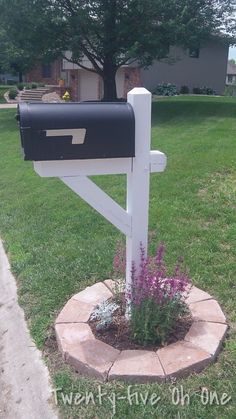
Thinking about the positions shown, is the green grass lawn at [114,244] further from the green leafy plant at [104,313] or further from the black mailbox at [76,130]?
the black mailbox at [76,130]

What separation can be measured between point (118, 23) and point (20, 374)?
13728 millimetres

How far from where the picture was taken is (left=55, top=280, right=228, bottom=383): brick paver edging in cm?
254

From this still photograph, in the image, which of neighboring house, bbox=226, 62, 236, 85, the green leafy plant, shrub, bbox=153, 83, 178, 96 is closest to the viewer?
the green leafy plant

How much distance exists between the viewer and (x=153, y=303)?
2.74m

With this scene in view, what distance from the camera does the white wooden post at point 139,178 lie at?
258 cm

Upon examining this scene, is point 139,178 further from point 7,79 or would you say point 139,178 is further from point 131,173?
point 7,79

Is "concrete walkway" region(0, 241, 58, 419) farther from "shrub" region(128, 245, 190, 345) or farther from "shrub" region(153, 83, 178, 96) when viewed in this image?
"shrub" region(153, 83, 178, 96)

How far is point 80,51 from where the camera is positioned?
51.3 ft

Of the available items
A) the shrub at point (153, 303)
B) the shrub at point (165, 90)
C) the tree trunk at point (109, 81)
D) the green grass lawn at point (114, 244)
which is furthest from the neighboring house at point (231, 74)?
the shrub at point (153, 303)

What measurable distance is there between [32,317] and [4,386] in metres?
0.65

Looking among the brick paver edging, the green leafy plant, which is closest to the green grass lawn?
the brick paver edging

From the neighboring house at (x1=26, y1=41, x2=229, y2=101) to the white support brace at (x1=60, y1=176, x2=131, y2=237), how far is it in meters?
24.9

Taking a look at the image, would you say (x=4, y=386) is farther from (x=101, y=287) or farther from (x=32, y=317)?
(x=101, y=287)

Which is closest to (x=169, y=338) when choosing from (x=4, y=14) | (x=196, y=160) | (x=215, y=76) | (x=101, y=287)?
(x=101, y=287)
